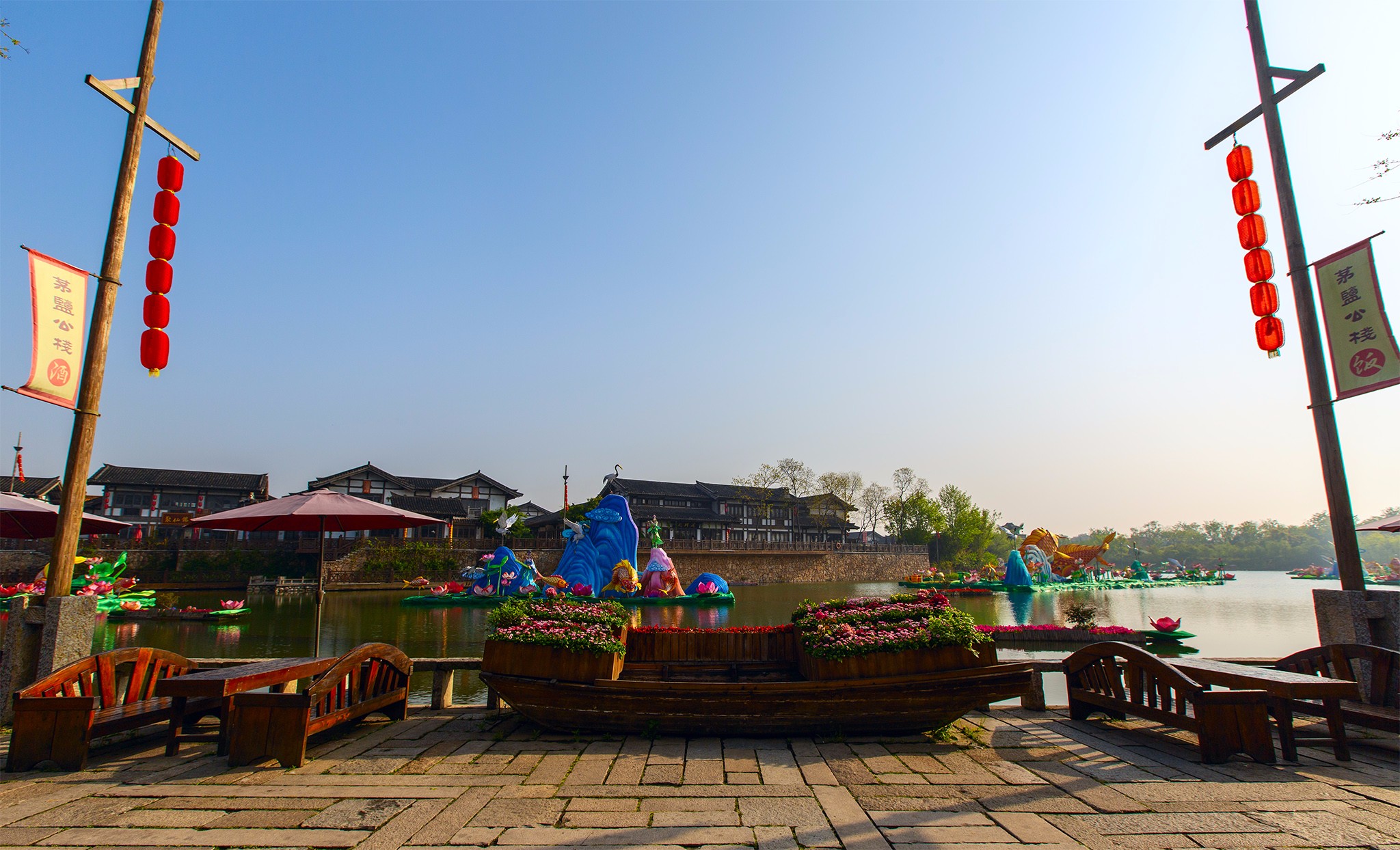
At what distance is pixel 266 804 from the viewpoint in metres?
3.59

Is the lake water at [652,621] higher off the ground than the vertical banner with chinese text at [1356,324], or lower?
lower

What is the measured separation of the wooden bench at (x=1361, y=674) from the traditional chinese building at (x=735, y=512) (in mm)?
43467

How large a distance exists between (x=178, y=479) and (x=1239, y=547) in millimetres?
107776

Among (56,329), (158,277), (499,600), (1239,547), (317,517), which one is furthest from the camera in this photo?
(1239,547)

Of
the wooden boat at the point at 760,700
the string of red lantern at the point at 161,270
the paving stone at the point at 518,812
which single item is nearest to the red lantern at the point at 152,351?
the string of red lantern at the point at 161,270

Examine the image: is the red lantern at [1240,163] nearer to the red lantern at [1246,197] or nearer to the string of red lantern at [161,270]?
the red lantern at [1246,197]

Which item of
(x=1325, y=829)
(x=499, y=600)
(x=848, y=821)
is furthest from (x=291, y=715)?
(x=499, y=600)

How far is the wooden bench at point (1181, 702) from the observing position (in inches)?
170

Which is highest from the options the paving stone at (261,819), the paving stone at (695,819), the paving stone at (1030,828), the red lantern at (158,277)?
the red lantern at (158,277)

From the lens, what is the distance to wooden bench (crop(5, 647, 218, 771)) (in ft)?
13.7

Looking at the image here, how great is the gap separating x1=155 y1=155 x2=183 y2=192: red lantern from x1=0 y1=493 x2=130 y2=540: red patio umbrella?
10.6 ft

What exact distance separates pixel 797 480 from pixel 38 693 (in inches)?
2013

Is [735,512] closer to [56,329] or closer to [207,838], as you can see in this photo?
[56,329]

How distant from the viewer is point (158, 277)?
21.1 feet
